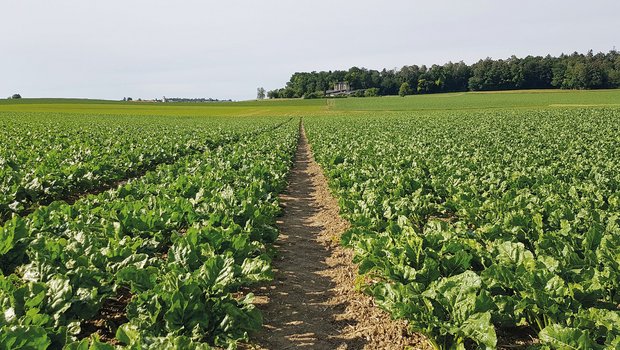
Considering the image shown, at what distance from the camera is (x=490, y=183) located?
10.5 metres

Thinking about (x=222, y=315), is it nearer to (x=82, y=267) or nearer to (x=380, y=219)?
(x=82, y=267)

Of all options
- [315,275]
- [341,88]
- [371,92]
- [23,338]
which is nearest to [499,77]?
[371,92]

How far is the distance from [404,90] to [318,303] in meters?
132

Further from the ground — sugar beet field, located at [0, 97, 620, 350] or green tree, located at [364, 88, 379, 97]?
green tree, located at [364, 88, 379, 97]

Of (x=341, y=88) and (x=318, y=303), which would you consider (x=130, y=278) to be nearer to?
(x=318, y=303)

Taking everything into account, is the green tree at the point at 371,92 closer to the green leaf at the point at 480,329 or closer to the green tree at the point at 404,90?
the green tree at the point at 404,90

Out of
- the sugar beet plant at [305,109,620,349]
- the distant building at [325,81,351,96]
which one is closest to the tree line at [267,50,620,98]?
the distant building at [325,81,351,96]

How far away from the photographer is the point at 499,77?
402 ft

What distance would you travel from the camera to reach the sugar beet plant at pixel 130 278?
12.1 feet

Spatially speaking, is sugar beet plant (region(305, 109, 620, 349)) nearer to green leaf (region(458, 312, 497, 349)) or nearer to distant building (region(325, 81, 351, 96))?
green leaf (region(458, 312, 497, 349))

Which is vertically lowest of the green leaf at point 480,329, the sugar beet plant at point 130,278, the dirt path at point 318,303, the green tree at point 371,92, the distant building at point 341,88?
the dirt path at point 318,303

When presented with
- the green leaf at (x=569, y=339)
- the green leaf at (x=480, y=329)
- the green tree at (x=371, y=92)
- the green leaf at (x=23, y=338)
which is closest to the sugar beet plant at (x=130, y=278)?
the green leaf at (x=23, y=338)

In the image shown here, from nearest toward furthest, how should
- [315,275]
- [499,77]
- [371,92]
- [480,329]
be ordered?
1. [480,329]
2. [315,275]
3. [499,77]
4. [371,92]

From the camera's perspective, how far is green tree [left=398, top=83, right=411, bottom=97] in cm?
13038
